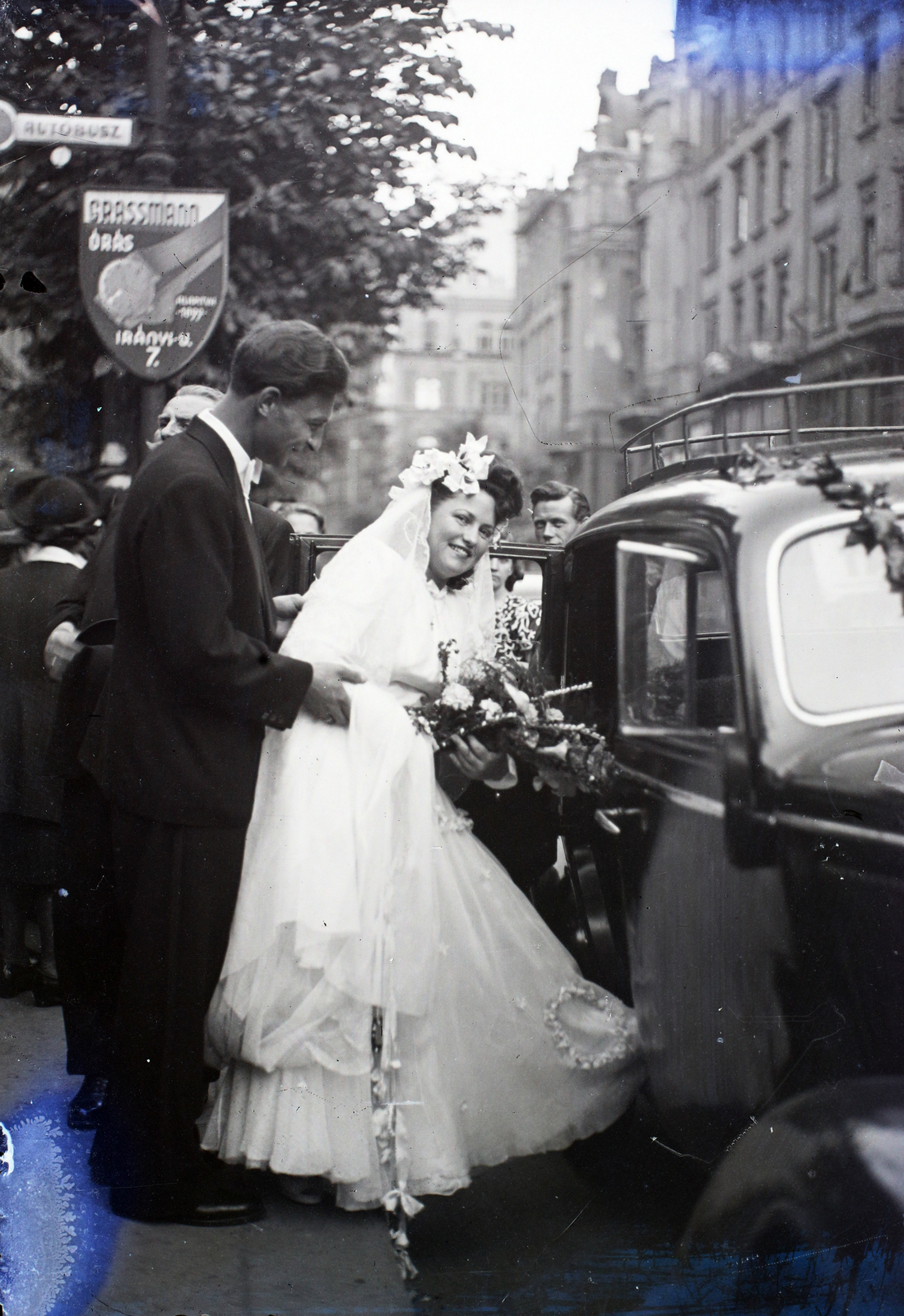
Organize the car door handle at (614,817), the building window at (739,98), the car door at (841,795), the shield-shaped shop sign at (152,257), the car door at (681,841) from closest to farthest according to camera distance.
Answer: the car door at (841,795), the car door at (681,841), the car door handle at (614,817), the building window at (739,98), the shield-shaped shop sign at (152,257)

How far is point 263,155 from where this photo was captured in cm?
317

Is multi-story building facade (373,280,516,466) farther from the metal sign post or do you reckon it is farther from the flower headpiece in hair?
the metal sign post

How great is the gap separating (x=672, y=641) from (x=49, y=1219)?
2.09 meters

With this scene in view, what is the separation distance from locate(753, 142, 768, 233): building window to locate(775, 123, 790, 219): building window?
0.03 meters

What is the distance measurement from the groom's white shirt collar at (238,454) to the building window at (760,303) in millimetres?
1299

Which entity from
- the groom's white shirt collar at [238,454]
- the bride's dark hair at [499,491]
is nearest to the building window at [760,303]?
the bride's dark hair at [499,491]

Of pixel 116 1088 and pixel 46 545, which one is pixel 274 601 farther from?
pixel 116 1088

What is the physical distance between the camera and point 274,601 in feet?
10.5

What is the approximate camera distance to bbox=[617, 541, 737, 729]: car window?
8.85ft

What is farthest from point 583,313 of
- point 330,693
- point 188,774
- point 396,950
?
point 396,950

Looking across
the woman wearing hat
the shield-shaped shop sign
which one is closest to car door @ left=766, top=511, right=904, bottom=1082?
the shield-shaped shop sign

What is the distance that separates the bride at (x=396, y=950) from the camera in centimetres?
289

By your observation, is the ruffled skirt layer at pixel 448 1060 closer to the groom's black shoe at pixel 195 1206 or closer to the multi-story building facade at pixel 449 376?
the groom's black shoe at pixel 195 1206

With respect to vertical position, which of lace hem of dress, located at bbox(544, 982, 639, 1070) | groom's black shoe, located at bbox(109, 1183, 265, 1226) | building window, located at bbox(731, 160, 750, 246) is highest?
building window, located at bbox(731, 160, 750, 246)
